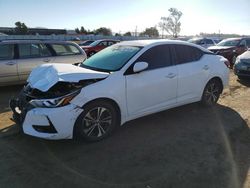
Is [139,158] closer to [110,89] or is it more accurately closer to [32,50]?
[110,89]

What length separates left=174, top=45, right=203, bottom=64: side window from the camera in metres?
5.36

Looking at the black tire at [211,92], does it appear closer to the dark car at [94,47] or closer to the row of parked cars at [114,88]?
the row of parked cars at [114,88]

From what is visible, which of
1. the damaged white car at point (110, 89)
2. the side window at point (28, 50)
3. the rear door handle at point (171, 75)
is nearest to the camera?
the damaged white car at point (110, 89)

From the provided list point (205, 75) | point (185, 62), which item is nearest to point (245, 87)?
point (205, 75)

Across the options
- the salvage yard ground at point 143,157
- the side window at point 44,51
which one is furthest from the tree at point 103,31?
the salvage yard ground at point 143,157

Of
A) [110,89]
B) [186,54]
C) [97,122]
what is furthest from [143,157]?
[186,54]

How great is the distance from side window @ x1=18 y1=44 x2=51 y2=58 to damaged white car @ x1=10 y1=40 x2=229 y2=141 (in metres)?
3.51

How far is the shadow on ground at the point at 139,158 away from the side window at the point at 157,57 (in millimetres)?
1164

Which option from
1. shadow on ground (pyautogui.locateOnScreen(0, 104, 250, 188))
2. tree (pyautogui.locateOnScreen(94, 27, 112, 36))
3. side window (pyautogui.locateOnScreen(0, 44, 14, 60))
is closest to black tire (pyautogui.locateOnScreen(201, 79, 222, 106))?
shadow on ground (pyautogui.locateOnScreen(0, 104, 250, 188))

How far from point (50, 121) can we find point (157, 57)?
2.36m

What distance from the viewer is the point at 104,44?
18266 mm

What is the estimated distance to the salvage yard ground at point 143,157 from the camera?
326 centimetres

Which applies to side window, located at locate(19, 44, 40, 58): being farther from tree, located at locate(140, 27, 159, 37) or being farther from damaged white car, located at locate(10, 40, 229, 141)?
tree, located at locate(140, 27, 159, 37)

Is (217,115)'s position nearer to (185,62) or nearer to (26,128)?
(185,62)
